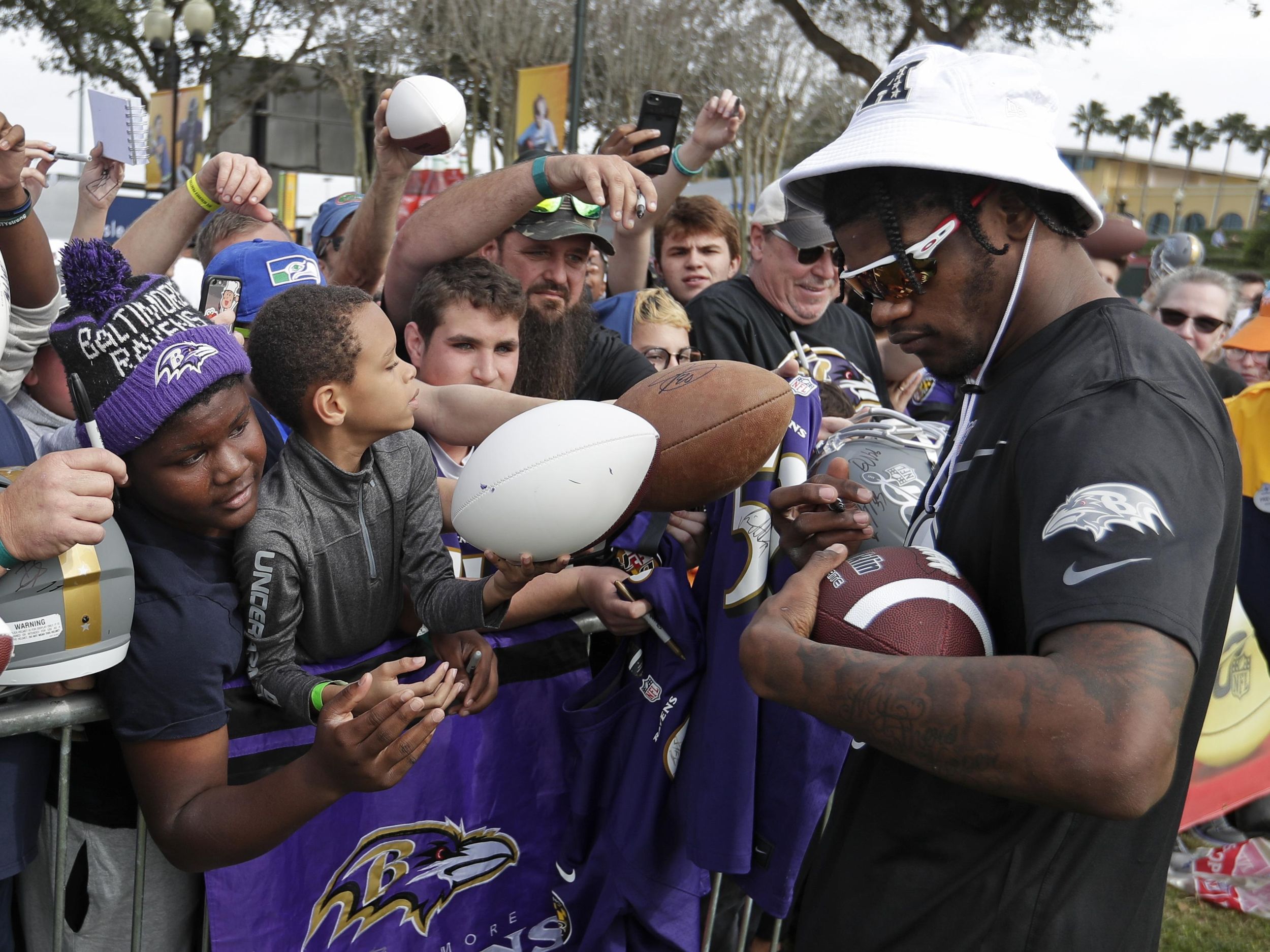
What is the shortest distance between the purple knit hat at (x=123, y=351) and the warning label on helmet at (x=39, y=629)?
1.23ft

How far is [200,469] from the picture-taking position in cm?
216

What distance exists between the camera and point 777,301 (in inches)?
190

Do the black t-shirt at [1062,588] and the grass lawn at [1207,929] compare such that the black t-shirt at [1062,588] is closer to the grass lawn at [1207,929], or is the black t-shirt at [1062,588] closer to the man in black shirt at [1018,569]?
the man in black shirt at [1018,569]

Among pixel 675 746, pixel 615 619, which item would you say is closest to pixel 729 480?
pixel 615 619

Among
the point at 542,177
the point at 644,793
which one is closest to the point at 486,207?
the point at 542,177

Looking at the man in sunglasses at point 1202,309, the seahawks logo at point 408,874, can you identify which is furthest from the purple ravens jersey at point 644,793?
the man in sunglasses at point 1202,309

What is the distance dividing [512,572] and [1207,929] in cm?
405

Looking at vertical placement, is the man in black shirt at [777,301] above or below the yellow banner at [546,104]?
below

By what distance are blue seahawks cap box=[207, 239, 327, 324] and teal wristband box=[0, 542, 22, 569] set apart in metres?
1.61

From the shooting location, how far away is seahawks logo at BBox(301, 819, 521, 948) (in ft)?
8.52

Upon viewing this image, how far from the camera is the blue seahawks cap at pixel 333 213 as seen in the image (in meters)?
5.16

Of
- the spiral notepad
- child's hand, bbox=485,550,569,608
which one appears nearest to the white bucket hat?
child's hand, bbox=485,550,569,608

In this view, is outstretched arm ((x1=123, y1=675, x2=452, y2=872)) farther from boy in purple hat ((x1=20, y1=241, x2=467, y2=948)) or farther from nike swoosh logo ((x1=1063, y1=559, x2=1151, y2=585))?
nike swoosh logo ((x1=1063, y1=559, x2=1151, y2=585))

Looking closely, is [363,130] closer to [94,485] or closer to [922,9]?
[922,9]
